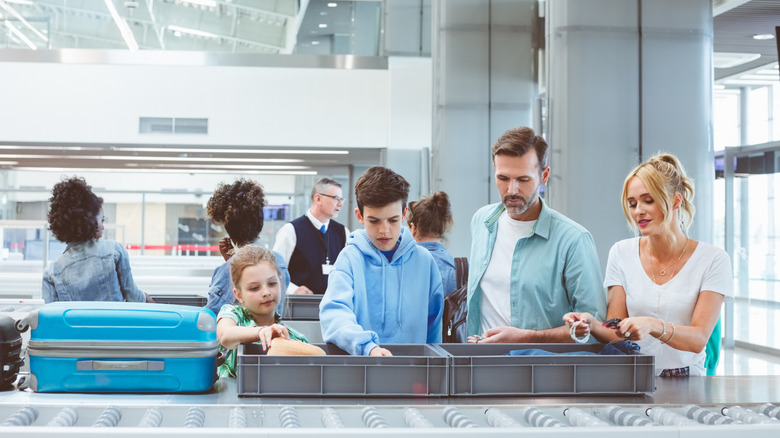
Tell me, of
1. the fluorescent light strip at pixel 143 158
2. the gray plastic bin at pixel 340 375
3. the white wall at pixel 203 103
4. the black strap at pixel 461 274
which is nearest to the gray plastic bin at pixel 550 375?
the gray plastic bin at pixel 340 375

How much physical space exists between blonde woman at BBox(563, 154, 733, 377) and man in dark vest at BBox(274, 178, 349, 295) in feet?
8.77

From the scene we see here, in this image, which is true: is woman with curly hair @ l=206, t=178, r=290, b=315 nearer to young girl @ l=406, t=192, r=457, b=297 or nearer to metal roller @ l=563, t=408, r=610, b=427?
young girl @ l=406, t=192, r=457, b=297

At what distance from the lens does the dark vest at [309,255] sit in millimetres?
4727

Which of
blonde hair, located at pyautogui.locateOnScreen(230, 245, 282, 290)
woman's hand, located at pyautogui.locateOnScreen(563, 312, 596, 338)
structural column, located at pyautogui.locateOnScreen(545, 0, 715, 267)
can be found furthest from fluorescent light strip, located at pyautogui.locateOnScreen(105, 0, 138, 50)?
woman's hand, located at pyautogui.locateOnScreen(563, 312, 596, 338)

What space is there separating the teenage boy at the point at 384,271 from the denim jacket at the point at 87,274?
4.20ft

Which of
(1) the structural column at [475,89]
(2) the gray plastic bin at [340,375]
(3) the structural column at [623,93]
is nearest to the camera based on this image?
(2) the gray plastic bin at [340,375]

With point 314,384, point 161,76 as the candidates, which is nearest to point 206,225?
point 161,76

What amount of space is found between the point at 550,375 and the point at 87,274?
1.95 m

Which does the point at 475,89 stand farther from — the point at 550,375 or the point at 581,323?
the point at 550,375

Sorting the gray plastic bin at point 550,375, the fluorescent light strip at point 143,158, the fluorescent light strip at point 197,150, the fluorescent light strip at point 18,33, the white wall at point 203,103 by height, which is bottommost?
the gray plastic bin at point 550,375

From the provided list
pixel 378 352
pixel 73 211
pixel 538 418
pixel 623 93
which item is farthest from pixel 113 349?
pixel 623 93

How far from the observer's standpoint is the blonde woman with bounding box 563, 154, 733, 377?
6.89 feet

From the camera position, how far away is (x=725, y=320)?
9.14 metres

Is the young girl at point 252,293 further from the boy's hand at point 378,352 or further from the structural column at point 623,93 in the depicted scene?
the structural column at point 623,93
